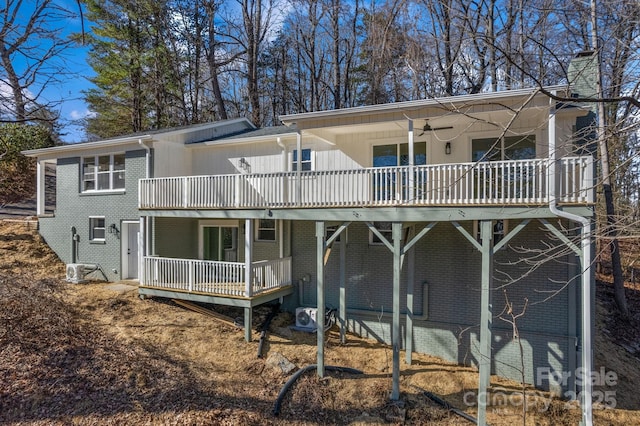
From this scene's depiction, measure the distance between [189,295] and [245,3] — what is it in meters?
20.4

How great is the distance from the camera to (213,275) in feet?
34.8

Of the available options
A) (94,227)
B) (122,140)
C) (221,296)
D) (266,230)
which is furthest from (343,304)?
(94,227)

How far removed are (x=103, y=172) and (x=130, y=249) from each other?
9.76 ft

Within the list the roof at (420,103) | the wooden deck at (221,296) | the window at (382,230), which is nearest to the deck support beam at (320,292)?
the wooden deck at (221,296)

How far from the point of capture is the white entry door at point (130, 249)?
1297 cm

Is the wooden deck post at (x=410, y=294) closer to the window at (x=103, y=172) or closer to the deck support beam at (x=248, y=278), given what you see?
the deck support beam at (x=248, y=278)

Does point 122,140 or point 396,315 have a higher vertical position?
point 122,140

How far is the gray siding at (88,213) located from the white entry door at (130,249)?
6.2 inches

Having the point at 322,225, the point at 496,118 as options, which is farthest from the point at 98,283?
the point at 496,118

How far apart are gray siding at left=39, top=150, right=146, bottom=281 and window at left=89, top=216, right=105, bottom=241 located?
0.13 metres

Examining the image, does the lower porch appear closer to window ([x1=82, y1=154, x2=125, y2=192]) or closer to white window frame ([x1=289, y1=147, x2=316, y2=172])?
white window frame ([x1=289, y1=147, x2=316, y2=172])

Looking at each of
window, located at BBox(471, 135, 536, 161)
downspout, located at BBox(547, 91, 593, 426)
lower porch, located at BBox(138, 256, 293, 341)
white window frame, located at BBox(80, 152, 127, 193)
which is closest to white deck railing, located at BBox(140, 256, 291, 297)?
lower porch, located at BBox(138, 256, 293, 341)

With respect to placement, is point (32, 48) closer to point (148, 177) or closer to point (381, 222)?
point (148, 177)

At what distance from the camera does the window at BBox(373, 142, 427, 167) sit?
10.3 meters
